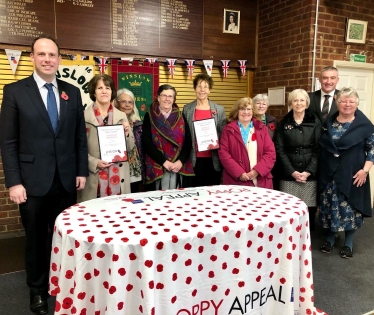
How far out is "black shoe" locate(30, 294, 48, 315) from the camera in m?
2.34

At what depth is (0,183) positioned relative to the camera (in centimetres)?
379

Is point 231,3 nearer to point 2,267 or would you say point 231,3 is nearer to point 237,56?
point 237,56

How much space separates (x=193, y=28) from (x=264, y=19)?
1134 millimetres

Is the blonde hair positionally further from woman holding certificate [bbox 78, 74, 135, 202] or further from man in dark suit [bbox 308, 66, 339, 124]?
woman holding certificate [bbox 78, 74, 135, 202]

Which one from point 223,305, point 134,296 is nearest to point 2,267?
point 134,296

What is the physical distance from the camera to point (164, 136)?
3.07 metres

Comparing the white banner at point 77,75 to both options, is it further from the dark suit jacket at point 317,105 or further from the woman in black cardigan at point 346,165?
the woman in black cardigan at point 346,165

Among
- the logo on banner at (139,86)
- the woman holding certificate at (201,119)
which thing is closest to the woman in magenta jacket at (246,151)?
the woman holding certificate at (201,119)

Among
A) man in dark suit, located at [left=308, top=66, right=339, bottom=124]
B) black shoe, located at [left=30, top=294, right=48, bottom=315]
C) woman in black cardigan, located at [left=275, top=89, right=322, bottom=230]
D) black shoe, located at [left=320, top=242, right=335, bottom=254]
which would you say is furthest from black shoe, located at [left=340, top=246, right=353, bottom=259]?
black shoe, located at [left=30, top=294, right=48, bottom=315]

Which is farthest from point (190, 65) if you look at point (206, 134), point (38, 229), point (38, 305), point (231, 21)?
point (38, 305)

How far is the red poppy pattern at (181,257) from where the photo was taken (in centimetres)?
159

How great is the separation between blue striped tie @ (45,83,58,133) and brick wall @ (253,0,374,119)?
3249mm

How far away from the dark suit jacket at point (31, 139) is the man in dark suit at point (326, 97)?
2643 millimetres

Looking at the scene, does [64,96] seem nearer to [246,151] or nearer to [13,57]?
[246,151]
